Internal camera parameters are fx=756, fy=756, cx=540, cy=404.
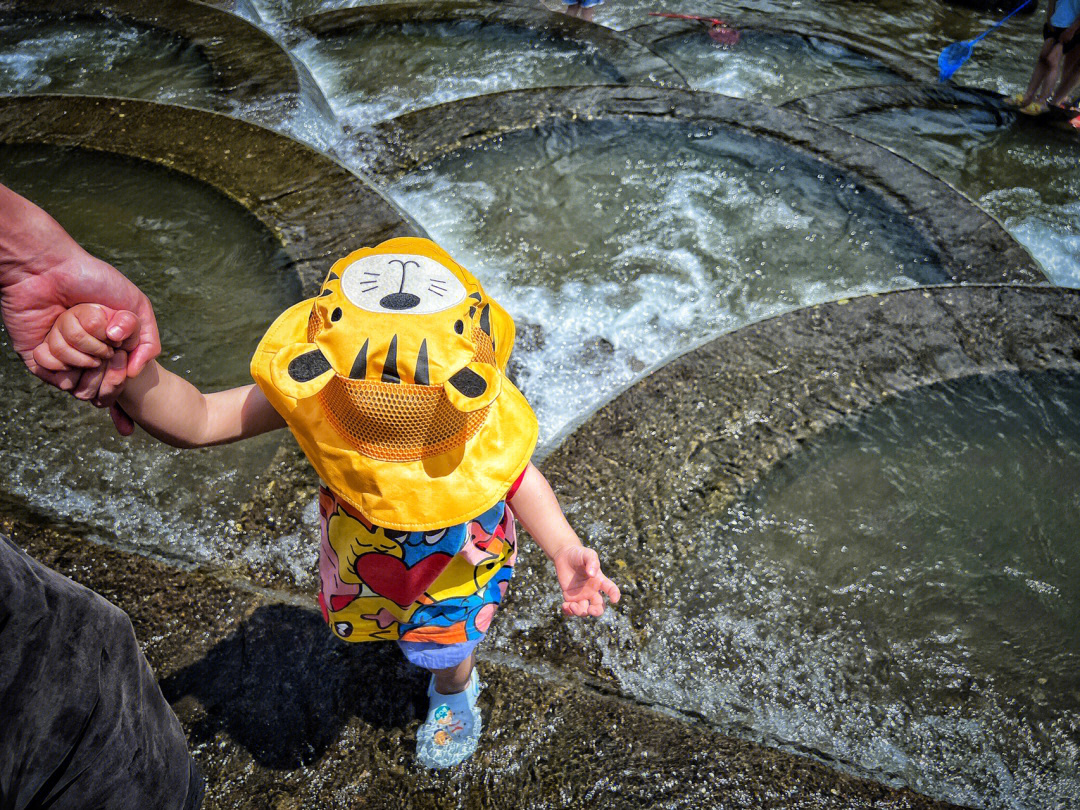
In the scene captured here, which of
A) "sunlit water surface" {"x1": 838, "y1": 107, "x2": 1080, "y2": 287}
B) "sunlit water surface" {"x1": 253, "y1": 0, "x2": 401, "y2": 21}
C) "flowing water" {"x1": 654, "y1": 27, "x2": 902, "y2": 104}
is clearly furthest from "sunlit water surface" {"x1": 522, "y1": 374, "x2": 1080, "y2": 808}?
"sunlit water surface" {"x1": 253, "y1": 0, "x2": 401, "y2": 21}

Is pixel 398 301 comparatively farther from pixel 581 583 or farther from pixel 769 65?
pixel 769 65

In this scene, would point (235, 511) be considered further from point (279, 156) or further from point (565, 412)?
point (279, 156)

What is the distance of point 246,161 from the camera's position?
3758 millimetres

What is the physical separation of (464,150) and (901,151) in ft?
9.58

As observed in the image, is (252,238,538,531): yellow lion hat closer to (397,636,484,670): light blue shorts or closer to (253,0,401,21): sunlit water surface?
(397,636,484,670): light blue shorts

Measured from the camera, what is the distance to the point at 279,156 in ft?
12.4

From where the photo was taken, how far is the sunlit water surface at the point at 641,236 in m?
3.66

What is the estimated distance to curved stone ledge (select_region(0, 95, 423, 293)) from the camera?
3.35 meters

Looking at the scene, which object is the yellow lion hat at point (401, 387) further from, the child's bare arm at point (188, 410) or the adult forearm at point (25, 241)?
the adult forearm at point (25, 241)

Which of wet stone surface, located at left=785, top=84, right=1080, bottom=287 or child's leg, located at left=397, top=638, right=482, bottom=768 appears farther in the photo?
wet stone surface, located at left=785, top=84, right=1080, bottom=287

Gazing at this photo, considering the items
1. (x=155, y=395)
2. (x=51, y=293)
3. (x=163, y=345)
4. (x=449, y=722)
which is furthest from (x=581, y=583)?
(x=163, y=345)

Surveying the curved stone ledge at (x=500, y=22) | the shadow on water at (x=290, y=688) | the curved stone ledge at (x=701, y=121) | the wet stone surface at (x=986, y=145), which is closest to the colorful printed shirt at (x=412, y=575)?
the shadow on water at (x=290, y=688)

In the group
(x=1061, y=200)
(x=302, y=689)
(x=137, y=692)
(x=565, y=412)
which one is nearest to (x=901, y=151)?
(x=1061, y=200)

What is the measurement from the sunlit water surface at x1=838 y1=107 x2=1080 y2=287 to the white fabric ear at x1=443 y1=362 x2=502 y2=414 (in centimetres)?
424
